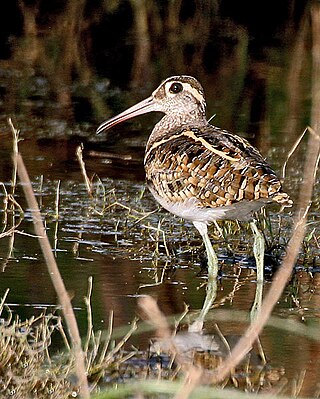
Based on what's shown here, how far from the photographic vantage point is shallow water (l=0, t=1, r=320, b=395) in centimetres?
532

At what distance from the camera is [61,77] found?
10.7m

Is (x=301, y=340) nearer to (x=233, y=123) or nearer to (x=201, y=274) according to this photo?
(x=201, y=274)

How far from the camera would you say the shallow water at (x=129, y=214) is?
532 cm

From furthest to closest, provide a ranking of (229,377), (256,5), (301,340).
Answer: (256,5)
(301,340)
(229,377)

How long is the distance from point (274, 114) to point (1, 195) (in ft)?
10.2

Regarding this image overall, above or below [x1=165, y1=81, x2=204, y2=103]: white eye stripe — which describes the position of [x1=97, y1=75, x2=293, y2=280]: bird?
below

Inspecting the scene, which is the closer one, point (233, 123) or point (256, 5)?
point (233, 123)

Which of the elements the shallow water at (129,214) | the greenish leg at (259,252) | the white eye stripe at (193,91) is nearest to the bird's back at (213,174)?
the greenish leg at (259,252)

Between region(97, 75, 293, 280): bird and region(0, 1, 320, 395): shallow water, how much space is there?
0.24 meters

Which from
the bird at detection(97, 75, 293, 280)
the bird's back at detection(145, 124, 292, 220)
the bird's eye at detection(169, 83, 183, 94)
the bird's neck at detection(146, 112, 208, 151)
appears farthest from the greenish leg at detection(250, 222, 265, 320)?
the bird's eye at detection(169, 83, 183, 94)

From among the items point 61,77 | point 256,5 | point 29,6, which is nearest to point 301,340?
point 61,77

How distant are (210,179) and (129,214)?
3.29 feet

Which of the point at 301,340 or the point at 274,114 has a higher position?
the point at 301,340

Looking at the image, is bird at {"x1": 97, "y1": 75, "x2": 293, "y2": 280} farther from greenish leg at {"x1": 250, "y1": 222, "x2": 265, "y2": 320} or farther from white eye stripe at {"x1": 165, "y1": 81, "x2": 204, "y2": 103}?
white eye stripe at {"x1": 165, "y1": 81, "x2": 204, "y2": 103}
